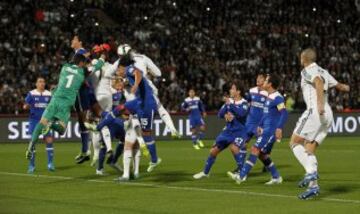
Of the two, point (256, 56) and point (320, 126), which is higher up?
point (256, 56)

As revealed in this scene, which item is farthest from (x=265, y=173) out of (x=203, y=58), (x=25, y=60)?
(x=203, y=58)

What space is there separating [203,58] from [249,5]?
7041 millimetres

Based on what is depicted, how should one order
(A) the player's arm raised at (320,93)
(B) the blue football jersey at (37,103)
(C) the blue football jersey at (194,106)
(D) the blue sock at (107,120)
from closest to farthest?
(A) the player's arm raised at (320,93) < (D) the blue sock at (107,120) < (B) the blue football jersey at (37,103) < (C) the blue football jersey at (194,106)

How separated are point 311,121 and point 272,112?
3282mm

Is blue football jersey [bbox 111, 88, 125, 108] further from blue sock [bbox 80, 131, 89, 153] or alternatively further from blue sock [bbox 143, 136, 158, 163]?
blue sock [bbox 143, 136, 158, 163]

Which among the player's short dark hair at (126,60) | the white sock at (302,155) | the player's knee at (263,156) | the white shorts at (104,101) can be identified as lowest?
the player's knee at (263,156)

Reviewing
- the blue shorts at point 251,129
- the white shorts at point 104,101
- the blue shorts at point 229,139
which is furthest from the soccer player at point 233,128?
the white shorts at point 104,101

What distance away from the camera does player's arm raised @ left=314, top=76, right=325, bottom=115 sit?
1420 centimetres

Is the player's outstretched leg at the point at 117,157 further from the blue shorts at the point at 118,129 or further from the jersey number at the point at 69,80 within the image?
the jersey number at the point at 69,80

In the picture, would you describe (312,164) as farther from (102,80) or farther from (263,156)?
(102,80)

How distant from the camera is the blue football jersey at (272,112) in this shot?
17781mm

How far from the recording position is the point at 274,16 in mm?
50781

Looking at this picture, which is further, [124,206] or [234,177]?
[234,177]

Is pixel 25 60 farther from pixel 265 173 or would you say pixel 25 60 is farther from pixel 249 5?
pixel 265 173
